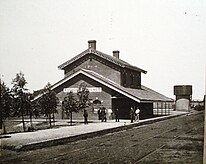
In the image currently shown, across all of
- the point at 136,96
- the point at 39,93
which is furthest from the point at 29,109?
the point at 136,96

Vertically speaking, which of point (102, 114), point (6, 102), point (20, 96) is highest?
point (20, 96)

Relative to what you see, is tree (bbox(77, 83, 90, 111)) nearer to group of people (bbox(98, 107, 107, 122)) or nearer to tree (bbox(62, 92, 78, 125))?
tree (bbox(62, 92, 78, 125))

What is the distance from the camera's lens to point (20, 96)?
614 cm

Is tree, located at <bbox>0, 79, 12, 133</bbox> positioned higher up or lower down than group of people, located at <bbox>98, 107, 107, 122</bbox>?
higher up

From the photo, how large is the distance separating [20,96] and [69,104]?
1727 mm

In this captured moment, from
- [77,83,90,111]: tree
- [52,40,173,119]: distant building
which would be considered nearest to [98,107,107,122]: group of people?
[52,40,173,119]: distant building

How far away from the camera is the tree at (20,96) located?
16.6 ft

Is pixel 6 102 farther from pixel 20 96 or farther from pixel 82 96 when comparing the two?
pixel 82 96

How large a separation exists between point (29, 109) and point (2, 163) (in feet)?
8.59

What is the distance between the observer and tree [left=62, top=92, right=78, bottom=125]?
7509 mm

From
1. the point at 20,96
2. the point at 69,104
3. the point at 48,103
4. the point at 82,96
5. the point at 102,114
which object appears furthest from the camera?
the point at 102,114

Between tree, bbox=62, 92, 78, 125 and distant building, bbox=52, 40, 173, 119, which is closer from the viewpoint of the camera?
tree, bbox=62, 92, 78, 125

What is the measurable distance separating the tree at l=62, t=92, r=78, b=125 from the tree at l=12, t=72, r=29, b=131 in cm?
99

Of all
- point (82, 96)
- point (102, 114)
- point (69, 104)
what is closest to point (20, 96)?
point (69, 104)
